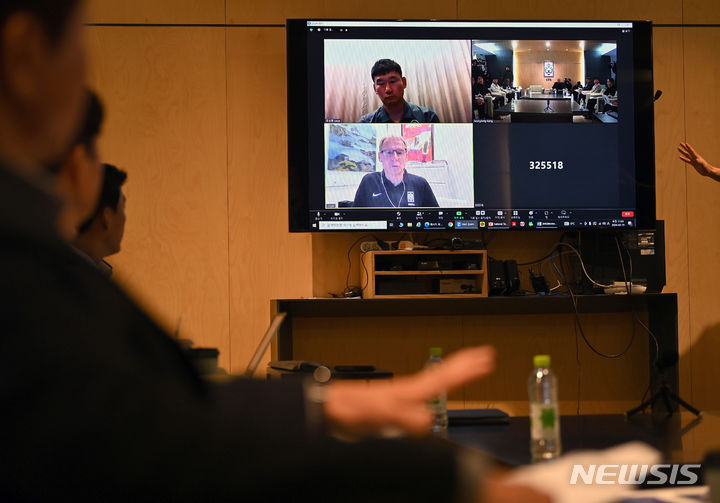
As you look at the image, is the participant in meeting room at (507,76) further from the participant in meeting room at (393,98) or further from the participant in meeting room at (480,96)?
the participant in meeting room at (393,98)

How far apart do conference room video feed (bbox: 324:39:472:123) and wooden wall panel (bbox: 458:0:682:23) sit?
1.32 feet

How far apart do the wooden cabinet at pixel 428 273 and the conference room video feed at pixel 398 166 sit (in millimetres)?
257

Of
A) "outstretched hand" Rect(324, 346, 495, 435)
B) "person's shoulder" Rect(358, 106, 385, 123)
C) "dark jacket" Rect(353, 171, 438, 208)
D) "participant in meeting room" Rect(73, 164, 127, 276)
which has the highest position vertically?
"person's shoulder" Rect(358, 106, 385, 123)

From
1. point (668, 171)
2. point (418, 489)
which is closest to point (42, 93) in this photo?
point (418, 489)

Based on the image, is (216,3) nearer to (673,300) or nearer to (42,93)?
(673,300)

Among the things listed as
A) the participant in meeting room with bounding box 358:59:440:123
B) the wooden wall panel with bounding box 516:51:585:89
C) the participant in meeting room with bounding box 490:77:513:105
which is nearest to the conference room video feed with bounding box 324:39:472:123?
the participant in meeting room with bounding box 358:59:440:123

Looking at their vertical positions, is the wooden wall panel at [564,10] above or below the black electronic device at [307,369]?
above

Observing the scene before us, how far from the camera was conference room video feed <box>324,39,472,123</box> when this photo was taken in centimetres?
385

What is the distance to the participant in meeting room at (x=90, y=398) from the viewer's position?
0.46 m

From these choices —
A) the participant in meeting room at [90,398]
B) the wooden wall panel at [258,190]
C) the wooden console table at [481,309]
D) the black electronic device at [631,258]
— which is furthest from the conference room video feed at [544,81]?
the participant in meeting room at [90,398]

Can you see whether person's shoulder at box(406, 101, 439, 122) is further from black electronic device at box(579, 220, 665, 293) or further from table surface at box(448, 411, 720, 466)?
table surface at box(448, 411, 720, 466)

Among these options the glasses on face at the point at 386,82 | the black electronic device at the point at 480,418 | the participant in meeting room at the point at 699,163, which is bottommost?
the black electronic device at the point at 480,418

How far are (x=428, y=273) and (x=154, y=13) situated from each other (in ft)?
6.57

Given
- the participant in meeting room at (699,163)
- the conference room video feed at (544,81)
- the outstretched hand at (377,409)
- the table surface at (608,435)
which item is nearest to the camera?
the outstretched hand at (377,409)
